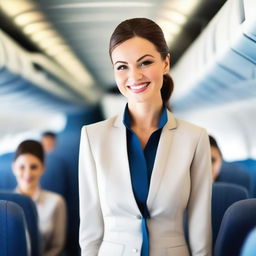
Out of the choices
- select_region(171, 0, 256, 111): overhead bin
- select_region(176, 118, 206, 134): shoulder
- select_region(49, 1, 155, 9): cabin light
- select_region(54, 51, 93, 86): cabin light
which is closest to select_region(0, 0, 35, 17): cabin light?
select_region(49, 1, 155, 9): cabin light

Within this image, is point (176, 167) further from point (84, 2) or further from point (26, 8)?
point (26, 8)

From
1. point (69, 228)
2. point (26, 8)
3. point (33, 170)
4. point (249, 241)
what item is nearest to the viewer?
point (249, 241)

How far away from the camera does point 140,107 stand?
157 cm

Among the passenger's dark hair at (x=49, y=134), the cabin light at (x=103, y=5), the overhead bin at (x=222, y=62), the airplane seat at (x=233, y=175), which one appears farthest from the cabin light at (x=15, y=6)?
the passenger's dark hair at (x=49, y=134)

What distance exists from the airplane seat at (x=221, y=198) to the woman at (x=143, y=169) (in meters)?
0.30

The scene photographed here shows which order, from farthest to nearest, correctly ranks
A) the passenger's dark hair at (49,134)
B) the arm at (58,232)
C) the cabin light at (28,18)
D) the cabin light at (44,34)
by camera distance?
1. the passenger's dark hair at (49,134)
2. the arm at (58,232)
3. the cabin light at (44,34)
4. the cabin light at (28,18)

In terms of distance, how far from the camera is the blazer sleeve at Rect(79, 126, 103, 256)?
1.58 m

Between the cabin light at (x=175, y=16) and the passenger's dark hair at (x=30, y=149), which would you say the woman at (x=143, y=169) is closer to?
the cabin light at (x=175, y=16)

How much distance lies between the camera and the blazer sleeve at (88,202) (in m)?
1.58

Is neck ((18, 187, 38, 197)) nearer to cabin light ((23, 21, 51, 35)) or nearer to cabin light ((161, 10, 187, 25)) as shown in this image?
cabin light ((23, 21, 51, 35))

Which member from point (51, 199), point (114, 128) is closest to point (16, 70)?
point (51, 199)

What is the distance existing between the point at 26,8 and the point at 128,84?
117cm

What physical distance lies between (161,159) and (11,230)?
0.75 m

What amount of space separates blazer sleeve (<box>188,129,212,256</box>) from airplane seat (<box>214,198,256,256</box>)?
0.09 metres
